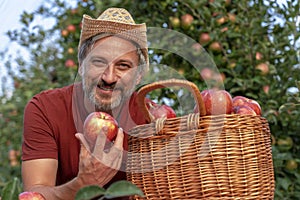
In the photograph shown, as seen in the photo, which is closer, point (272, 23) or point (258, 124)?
point (258, 124)

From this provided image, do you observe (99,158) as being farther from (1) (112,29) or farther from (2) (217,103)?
(1) (112,29)

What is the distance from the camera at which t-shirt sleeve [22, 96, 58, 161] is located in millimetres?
1753

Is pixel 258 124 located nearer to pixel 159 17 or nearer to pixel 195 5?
pixel 195 5

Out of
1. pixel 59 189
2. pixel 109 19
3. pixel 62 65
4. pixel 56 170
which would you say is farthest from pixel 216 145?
pixel 62 65

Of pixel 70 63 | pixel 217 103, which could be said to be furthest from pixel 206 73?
pixel 217 103

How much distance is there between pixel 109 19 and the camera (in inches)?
77.9

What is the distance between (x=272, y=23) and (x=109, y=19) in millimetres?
1209

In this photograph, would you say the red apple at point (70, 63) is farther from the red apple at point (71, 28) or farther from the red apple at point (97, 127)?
the red apple at point (97, 127)

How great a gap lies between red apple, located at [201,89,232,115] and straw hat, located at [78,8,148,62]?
59 centimetres

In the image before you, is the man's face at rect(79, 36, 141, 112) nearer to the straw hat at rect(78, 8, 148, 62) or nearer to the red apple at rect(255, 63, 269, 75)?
the straw hat at rect(78, 8, 148, 62)

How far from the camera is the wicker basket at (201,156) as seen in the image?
4.31 ft

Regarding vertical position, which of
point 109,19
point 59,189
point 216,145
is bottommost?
point 59,189

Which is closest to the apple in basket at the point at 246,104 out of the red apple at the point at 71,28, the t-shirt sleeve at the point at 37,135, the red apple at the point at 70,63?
the t-shirt sleeve at the point at 37,135

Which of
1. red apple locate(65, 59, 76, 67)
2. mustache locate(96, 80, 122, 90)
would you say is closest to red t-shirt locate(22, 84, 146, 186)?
mustache locate(96, 80, 122, 90)
